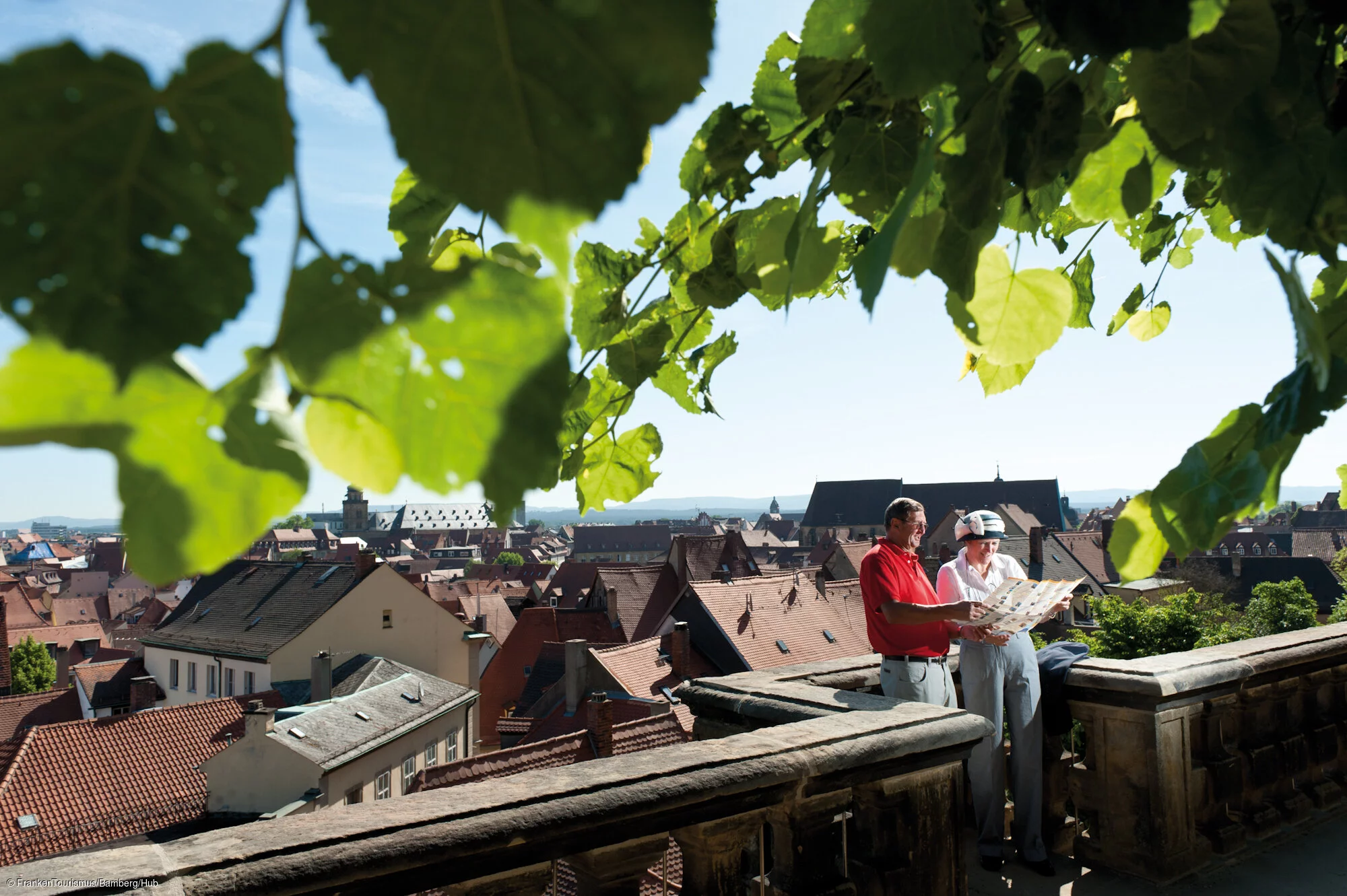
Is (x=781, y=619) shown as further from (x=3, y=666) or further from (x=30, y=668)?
(x=30, y=668)

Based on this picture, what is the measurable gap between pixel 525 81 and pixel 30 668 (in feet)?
177

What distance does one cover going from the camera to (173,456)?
414mm

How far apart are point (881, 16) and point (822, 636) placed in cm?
2769

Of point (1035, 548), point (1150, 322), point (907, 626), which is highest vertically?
point (1150, 322)

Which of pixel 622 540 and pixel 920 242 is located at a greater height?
pixel 920 242

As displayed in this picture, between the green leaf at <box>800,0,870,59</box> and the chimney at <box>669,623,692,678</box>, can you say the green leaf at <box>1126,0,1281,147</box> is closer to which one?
the green leaf at <box>800,0,870,59</box>

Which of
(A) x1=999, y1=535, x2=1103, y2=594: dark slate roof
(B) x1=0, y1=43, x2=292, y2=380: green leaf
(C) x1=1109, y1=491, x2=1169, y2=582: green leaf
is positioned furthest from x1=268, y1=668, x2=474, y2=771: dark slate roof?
(A) x1=999, y1=535, x2=1103, y2=594: dark slate roof

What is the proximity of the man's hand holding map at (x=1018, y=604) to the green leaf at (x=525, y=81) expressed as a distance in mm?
3631

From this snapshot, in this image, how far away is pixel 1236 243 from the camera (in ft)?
7.59

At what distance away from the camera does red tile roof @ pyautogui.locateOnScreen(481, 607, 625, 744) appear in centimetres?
3344

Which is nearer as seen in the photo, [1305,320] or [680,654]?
[1305,320]

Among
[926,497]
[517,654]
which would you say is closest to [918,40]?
[517,654]

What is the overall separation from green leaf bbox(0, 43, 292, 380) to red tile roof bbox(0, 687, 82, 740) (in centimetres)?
3740

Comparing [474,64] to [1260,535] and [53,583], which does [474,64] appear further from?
[53,583]
